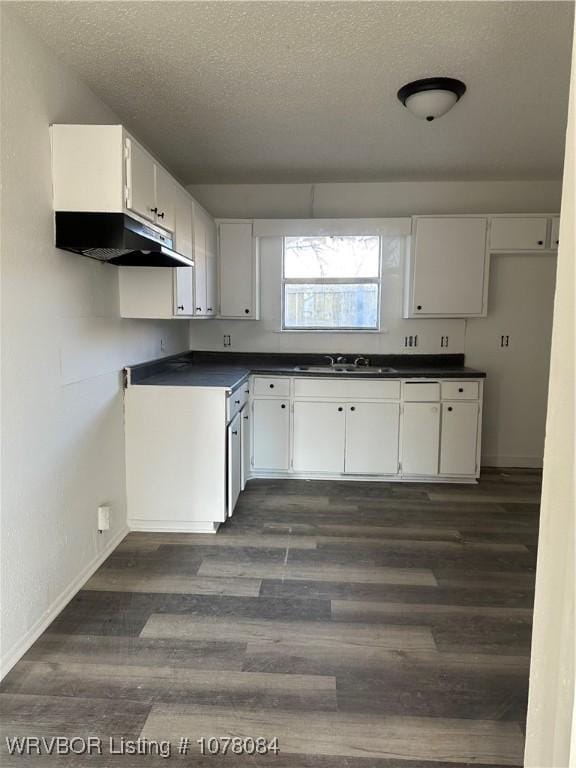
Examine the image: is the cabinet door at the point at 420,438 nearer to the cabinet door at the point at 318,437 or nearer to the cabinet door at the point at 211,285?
the cabinet door at the point at 318,437

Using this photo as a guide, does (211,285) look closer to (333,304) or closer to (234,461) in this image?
(333,304)

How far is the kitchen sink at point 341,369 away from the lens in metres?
4.07

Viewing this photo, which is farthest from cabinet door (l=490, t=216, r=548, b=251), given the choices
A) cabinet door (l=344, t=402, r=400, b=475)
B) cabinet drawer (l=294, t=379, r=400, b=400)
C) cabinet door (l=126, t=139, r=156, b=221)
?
cabinet door (l=126, t=139, r=156, b=221)

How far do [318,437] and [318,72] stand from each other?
2577mm

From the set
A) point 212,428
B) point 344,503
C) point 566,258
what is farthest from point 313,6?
point 344,503

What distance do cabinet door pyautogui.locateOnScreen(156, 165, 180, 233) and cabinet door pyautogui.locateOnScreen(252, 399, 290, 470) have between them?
1.67m

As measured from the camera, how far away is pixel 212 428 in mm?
3018

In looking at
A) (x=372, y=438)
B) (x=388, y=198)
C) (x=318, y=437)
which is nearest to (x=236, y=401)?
(x=318, y=437)

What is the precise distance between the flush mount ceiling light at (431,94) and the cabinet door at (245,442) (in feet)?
7.14

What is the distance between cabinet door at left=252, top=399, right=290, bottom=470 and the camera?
13.3 feet

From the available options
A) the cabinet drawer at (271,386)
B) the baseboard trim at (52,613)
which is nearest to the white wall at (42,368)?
the baseboard trim at (52,613)

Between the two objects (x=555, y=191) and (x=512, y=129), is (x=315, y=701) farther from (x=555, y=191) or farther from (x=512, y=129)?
(x=555, y=191)

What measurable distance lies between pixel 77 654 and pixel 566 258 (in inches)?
85.3

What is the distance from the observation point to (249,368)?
4.12 metres
